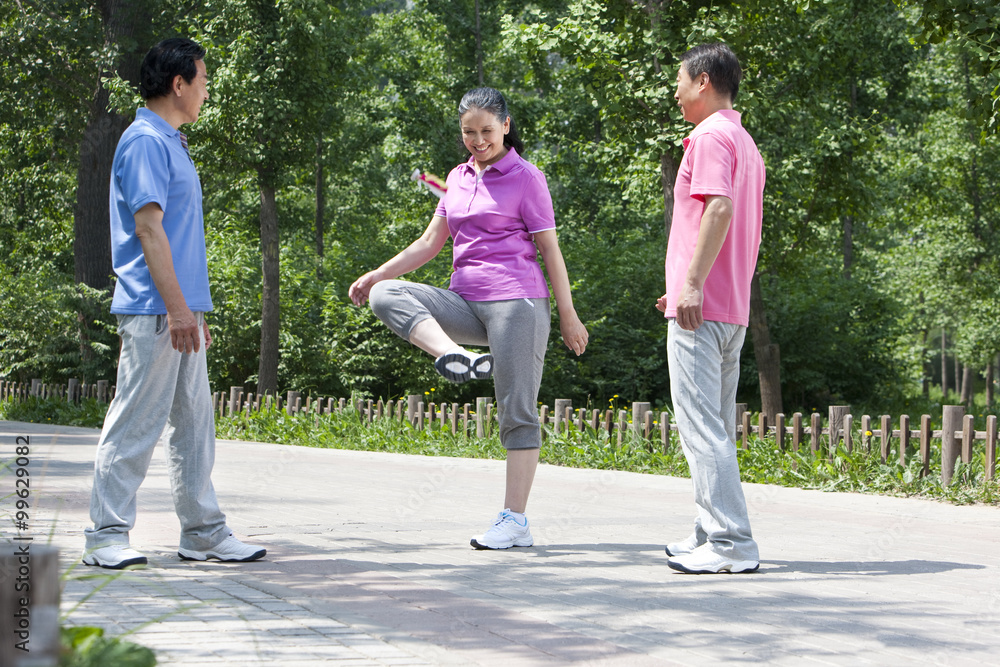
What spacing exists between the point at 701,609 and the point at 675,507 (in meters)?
3.68

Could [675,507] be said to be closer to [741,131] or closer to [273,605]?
[741,131]

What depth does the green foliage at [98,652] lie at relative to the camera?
7.34ft

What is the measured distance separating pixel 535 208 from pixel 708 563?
186 cm

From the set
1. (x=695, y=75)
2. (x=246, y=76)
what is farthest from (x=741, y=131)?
(x=246, y=76)

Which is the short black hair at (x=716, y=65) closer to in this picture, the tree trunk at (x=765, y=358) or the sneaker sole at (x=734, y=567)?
the sneaker sole at (x=734, y=567)

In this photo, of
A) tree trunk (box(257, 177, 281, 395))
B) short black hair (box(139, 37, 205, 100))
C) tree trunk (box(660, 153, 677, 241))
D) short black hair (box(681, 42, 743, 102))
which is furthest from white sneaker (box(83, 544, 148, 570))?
tree trunk (box(257, 177, 281, 395))

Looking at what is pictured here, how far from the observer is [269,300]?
59.5 feet

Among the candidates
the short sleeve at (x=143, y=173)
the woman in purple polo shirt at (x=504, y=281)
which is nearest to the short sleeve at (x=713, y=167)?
the woman in purple polo shirt at (x=504, y=281)

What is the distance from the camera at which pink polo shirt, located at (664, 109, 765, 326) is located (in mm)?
4535

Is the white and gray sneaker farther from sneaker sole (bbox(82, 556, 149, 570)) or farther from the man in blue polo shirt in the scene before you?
sneaker sole (bbox(82, 556, 149, 570))

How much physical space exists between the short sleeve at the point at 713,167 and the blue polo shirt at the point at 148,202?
2185 millimetres

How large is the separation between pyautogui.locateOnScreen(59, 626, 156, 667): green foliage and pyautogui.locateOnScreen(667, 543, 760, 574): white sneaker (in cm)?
262

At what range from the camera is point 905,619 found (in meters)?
3.62

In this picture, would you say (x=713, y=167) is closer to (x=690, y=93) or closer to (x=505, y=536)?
(x=690, y=93)
